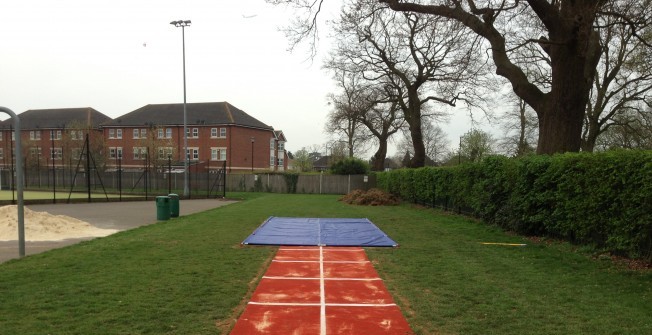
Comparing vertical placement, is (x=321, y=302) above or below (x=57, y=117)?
below

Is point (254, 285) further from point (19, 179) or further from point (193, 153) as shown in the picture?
point (193, 153)

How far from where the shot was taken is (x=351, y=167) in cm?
4738

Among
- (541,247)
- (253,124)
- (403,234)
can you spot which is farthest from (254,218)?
(253,124)

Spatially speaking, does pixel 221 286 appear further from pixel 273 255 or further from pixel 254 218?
pixel 254 218

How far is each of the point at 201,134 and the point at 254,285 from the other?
63707 millimetres

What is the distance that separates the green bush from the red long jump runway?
38.3 m

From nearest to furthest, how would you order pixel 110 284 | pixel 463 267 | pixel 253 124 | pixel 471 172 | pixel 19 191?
pixel 110 284 < pixel 463 267 < pixel 19 191 < pixel 471 172 < pixel 253 124

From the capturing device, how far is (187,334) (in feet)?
15.1

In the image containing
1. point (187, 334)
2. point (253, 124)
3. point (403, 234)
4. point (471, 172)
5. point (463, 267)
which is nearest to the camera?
point (187, 334)

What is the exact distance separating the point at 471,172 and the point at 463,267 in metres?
9.12

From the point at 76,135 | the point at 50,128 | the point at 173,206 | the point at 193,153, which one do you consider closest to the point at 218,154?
the point at 193,153

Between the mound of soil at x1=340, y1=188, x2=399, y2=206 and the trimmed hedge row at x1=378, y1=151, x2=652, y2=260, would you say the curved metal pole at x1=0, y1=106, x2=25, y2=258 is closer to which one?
the trimmed hedge row at x1=378, y1=151, x2=652, y2=260

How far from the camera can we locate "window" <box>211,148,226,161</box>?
66125 millimetres

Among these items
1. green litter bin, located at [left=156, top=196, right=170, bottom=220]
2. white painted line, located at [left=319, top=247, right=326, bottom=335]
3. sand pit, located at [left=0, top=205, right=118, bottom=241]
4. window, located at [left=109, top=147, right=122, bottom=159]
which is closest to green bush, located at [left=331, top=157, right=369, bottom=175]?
green litter bin, located at [left=156, top=196, right=170, bottom=220]
